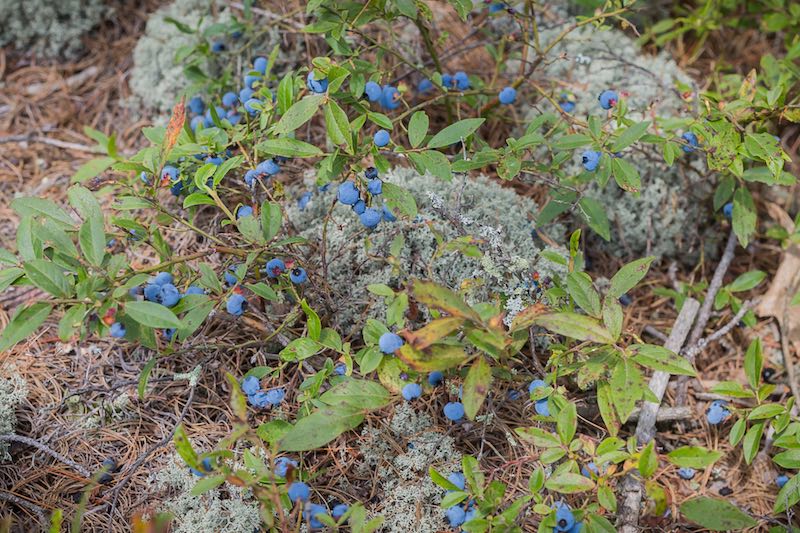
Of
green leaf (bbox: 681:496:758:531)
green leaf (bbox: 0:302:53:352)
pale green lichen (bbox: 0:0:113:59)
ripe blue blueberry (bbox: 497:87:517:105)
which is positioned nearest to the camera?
green leaf (bbox: 0:302:53:352)

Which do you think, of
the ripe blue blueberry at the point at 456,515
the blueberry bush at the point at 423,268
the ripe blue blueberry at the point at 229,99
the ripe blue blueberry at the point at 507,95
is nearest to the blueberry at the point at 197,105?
the blueberry bush at the point at 423,268

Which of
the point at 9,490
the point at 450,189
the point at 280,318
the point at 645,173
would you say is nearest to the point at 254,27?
the point at 450,189

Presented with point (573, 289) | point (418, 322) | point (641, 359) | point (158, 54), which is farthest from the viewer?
point (158, 54)

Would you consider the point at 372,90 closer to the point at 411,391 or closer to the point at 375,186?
the point at 375,186

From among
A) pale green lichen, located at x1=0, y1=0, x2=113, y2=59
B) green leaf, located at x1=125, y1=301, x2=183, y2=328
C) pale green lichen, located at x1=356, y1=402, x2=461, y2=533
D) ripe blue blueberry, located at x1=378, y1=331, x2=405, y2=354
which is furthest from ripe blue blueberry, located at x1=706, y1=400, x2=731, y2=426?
pale green lichen, located at x1=0, y1=0, x2=113, y2=59

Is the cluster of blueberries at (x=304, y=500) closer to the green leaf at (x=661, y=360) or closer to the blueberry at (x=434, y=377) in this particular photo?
the blueberry at (x=434, y=377)

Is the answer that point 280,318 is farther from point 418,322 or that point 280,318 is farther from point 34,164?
point 34,164

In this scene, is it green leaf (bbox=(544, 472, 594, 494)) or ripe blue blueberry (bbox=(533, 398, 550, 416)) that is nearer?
green leaf (bbox=(544, 472, 594, 494))

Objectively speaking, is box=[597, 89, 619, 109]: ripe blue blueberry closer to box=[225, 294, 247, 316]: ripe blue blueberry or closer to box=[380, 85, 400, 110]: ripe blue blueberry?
box=[380, 85, 400, 110]: ripe blue blueberry
